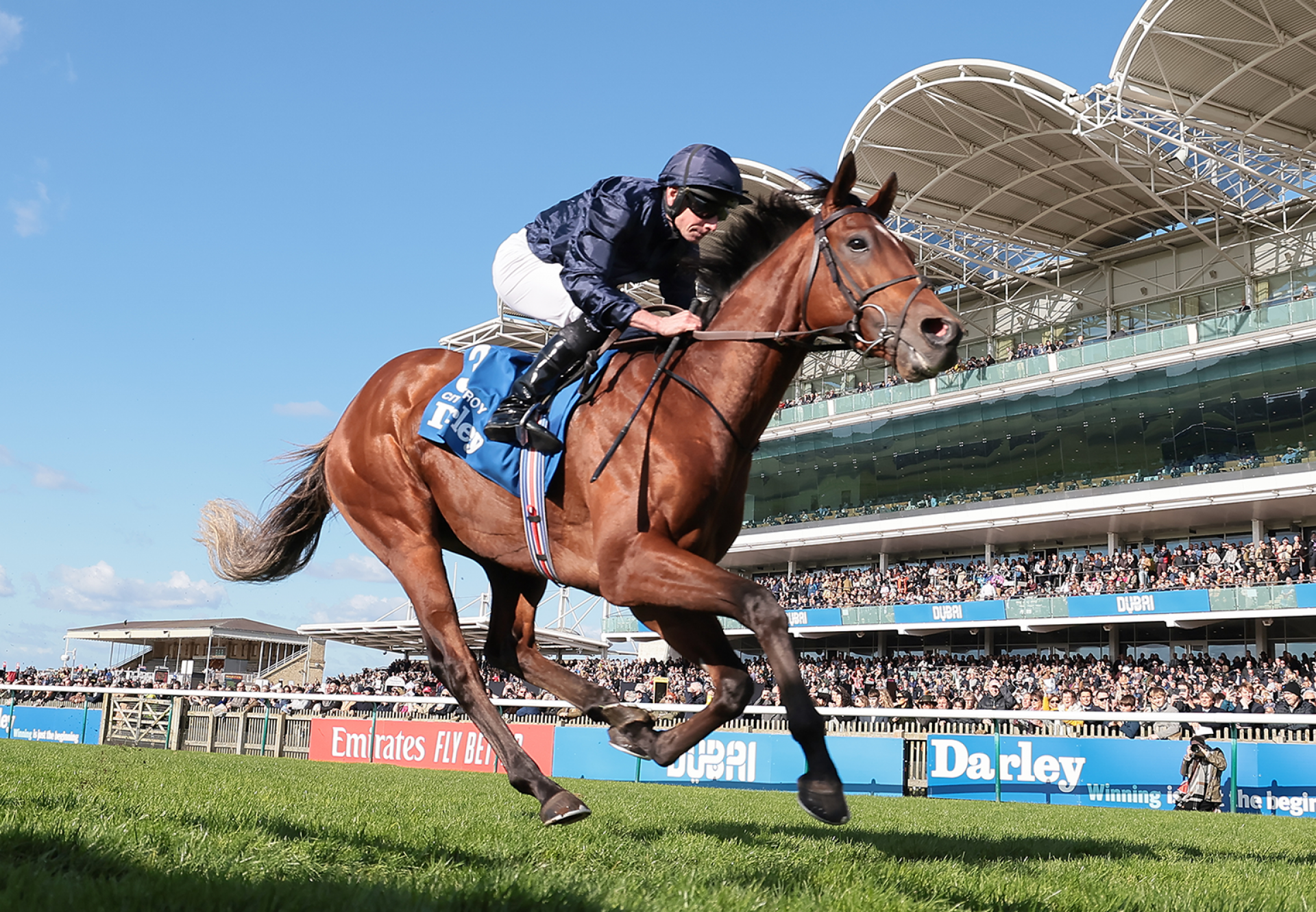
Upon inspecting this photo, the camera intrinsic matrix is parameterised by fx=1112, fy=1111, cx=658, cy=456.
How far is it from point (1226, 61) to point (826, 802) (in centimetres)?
2819

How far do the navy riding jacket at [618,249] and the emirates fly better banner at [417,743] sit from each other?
11016 mm

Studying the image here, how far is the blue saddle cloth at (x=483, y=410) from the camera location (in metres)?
4.80

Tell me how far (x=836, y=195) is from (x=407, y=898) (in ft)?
10.6

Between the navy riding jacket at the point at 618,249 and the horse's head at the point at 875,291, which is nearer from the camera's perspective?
the horse's head at the point at 875,291

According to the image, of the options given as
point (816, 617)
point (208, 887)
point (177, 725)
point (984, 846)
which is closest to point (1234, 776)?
point (984, 846)

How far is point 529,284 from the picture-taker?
5457 millimetres

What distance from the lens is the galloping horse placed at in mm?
4055

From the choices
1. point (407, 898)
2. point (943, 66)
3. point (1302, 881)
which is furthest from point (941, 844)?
point (943, 66)

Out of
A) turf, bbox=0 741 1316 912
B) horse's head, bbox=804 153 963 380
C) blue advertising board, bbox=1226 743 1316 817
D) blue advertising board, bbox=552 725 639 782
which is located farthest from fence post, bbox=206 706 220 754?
horse's head, bbox=804 153 963 380

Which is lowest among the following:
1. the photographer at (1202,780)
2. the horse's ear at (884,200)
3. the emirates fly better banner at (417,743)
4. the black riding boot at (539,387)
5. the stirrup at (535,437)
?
the emirates fly better banner at (417,743)

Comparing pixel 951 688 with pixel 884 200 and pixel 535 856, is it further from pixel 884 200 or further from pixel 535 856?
pixel 535 856

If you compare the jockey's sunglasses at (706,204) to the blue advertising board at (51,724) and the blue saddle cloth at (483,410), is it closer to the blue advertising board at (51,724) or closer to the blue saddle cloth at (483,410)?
the blue saddle cloth at (483,410)

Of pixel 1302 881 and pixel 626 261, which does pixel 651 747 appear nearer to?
pixel 626 261

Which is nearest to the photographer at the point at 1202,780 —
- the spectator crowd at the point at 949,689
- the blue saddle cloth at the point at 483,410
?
the spectator crowd at the point at 949,689
